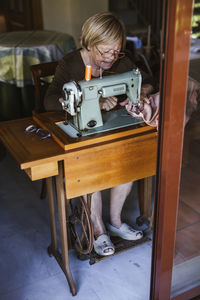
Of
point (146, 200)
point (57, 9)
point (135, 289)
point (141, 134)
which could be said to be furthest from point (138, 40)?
point (135, 289)

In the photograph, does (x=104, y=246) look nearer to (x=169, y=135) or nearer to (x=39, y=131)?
(x=39, y=131)

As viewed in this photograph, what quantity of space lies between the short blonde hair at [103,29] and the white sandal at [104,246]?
41.1 inches

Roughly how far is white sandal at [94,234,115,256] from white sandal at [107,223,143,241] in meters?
0.11

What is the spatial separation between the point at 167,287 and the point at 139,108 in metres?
0.79

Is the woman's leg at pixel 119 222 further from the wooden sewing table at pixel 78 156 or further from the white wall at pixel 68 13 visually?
the white wall at pixel 68 13

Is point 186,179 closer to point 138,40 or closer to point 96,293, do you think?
point 96,293

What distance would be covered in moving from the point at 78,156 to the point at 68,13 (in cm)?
379

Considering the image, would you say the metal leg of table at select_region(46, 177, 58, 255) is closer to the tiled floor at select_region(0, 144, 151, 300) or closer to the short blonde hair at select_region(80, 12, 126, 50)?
the tiled floor at select_region(0, 144, 151, 300)

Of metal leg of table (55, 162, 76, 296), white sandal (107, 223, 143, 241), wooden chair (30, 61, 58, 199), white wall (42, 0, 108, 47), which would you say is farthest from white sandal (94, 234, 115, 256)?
white wall (42, 0, 108, 47)

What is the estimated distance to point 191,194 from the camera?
4.57 ft

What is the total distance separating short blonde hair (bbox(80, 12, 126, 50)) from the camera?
1739 millimetres

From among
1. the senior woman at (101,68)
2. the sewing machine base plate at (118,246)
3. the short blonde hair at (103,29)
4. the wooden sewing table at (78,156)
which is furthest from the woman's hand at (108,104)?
the sewing machine base plate at (118,246)

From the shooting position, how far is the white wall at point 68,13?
182 inches

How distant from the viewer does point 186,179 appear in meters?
1.31
